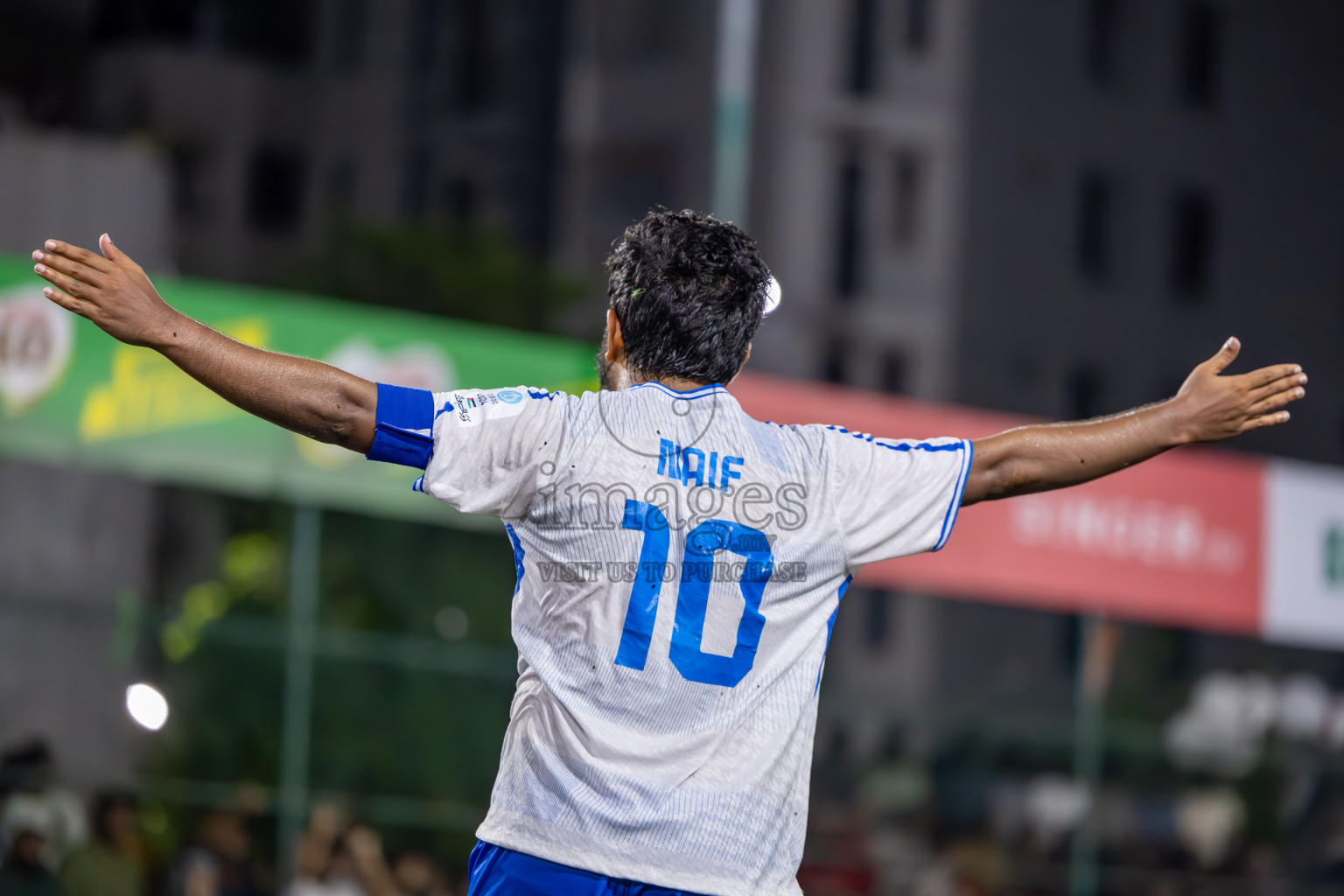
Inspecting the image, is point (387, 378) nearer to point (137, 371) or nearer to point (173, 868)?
point (137, 371)

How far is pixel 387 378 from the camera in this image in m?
7.50

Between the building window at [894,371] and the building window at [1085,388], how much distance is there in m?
1.70

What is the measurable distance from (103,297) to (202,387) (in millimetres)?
4853

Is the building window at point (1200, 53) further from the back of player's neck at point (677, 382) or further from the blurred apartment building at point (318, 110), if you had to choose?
the back of player's neck at point (677, 382)

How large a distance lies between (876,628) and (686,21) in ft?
16.9

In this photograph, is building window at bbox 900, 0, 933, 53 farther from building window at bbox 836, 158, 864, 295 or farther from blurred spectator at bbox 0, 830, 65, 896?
blurred spectator at bbox 0, 830, 65, 896

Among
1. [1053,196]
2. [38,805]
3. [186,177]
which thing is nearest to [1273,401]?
[38,805]

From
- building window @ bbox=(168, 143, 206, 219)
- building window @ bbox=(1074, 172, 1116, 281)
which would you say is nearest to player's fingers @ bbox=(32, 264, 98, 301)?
building window @ bbox=(168, 143, 206, 219)

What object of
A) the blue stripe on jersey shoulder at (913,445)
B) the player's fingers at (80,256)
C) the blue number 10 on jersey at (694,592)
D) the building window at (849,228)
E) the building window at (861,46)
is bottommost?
the blue number 10 on jersey at (694,592)

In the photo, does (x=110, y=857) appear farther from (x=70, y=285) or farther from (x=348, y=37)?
(x=348, y=37)

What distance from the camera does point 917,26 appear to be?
14.2 metres

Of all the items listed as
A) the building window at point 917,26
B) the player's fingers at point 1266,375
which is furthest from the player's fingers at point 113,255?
the building window at point 917,26

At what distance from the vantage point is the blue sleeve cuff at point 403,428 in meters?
2.46

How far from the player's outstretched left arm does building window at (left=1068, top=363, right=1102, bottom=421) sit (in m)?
12.3
